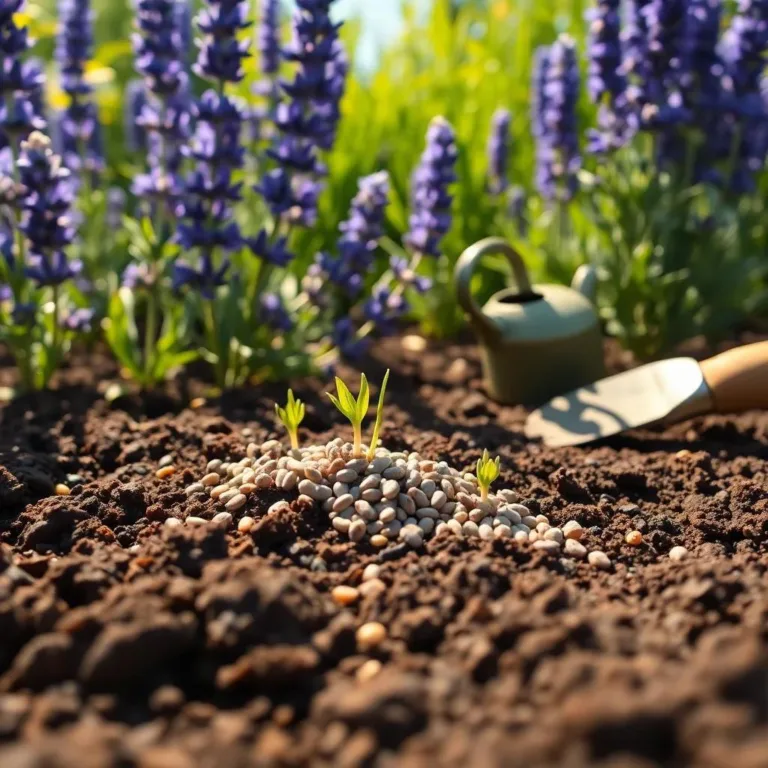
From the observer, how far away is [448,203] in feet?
12.2

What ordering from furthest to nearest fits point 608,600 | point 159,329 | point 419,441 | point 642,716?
point 159,329, point 419,441, point 608,600, point 642,716

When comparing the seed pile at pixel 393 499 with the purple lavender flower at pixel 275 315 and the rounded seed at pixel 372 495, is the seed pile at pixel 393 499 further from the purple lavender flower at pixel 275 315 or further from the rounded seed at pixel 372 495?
the purple lavender flower at pixel 275 315

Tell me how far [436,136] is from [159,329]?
5.46 feet

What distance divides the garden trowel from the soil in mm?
191

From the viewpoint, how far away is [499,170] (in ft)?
15.4

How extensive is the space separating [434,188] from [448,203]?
0.07m

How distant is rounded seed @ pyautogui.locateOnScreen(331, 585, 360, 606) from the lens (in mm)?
1938

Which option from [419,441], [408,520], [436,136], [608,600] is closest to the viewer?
[608,600]

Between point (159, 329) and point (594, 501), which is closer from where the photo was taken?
point (594, 501)

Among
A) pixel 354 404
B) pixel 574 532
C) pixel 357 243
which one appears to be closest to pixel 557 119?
pixel 357 243

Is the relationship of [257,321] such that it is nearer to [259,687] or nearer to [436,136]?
[436,136]

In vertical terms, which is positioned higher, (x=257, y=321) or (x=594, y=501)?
(x=257, y=321)

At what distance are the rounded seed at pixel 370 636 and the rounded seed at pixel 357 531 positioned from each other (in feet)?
1.38

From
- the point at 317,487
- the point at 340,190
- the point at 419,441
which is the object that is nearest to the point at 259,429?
the point at 419,441
